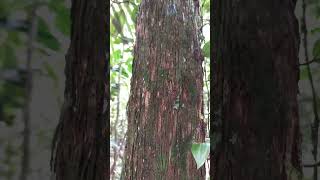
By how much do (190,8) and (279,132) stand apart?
231 cm

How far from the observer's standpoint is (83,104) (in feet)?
2.36

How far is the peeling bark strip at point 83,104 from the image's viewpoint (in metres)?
0.70

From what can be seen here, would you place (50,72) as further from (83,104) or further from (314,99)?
(314,99)

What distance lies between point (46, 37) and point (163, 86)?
2.32 meters

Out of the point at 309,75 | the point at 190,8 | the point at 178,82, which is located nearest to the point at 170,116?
the point at 178,82

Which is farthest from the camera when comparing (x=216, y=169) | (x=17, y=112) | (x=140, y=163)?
(x=140, y=163)

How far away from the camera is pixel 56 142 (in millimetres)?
684

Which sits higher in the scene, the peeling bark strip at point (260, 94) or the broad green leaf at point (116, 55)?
the broad green leaf at point (116, 55)

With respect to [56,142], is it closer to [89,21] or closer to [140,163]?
[89,21]

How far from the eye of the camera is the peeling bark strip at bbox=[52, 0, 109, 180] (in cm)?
70

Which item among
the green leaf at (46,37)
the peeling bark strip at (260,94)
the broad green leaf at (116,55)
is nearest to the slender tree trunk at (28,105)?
the green leaf at (46,37)

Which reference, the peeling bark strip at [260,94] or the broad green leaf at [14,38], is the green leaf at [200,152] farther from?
the broad green leaf at [14,38]

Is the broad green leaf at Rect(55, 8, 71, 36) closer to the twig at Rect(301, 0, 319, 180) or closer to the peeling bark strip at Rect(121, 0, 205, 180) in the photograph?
the twig at Rect(301, 0, 319, 180)

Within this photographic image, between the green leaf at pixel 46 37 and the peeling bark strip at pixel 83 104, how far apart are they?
26 millimetres
